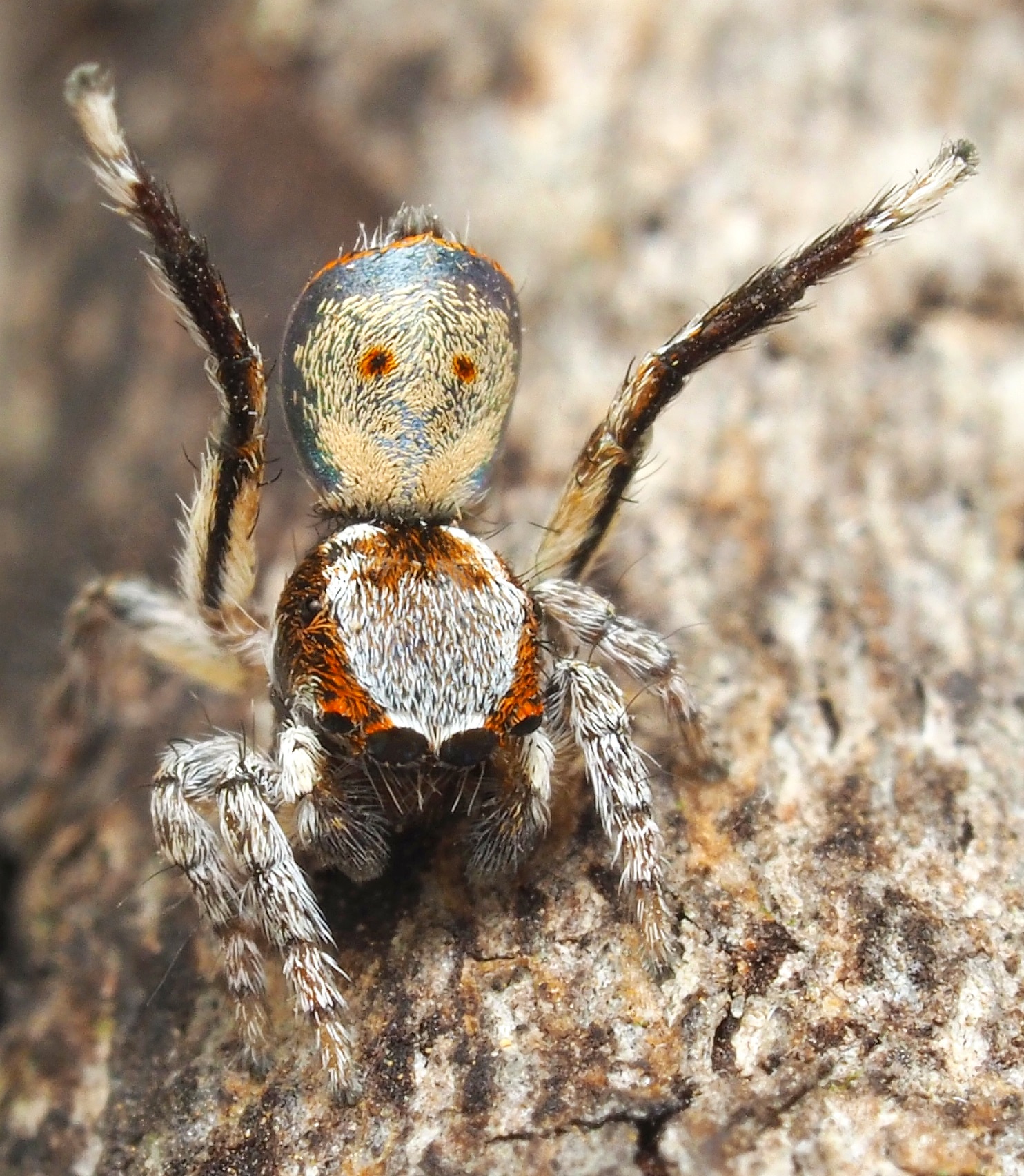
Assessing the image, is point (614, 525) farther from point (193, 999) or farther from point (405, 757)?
point (193, 999)

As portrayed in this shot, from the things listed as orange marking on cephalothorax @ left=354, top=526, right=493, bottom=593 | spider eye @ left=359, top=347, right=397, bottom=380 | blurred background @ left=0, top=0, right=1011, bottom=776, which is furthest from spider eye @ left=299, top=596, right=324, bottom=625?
blurred background @ left=0, top=0, right=1011, bottom=776

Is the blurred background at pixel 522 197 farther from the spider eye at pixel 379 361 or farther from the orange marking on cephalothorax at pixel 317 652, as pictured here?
the orange marking on cephalothorax at pixel 317 652

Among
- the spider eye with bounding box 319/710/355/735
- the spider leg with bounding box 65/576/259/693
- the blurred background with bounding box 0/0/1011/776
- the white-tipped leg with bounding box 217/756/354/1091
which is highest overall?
the blurred background with bounding box 0/0/1011/776

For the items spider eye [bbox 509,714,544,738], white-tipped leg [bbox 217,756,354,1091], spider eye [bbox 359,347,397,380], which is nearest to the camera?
white-tipped leg [bbox 217,756,354,1091]

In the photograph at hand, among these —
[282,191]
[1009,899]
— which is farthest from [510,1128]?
[282,191]

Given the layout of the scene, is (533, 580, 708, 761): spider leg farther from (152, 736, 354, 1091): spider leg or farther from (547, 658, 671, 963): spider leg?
(152, 736, 354, 1091): spider leg

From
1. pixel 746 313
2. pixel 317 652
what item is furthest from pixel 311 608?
pixel 746 313
